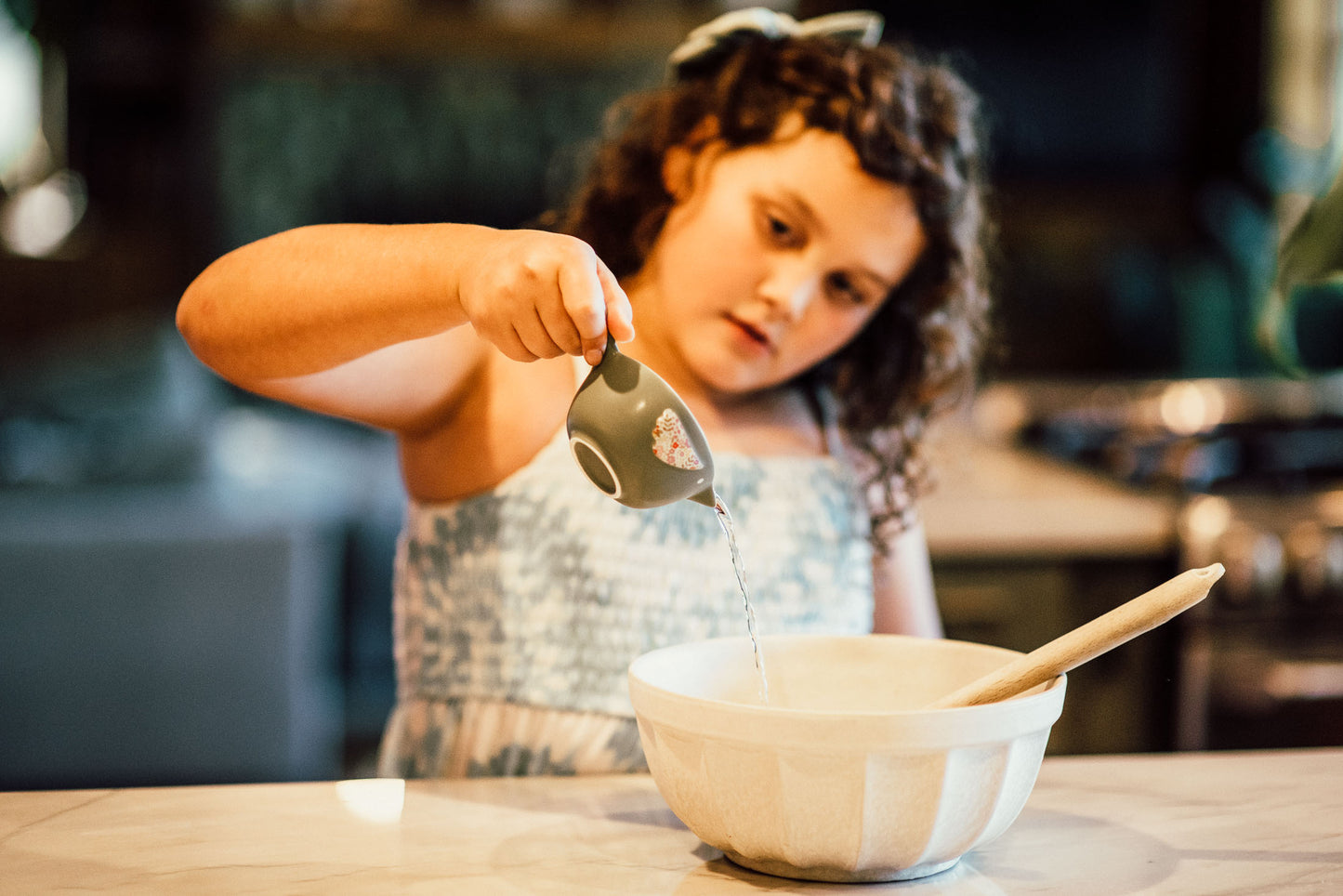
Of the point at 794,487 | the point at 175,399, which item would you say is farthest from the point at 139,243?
the point at 794,487

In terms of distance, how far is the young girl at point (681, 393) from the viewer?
0.98 meters


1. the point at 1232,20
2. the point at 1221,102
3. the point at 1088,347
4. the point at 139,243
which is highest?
the point at 1232,20

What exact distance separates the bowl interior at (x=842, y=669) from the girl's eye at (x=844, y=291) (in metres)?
0.37

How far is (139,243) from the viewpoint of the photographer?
3.19m

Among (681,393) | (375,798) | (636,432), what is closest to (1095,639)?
(636,432)

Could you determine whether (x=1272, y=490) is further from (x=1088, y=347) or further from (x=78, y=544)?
(x=78, y=544)

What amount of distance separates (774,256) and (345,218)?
7.93ft

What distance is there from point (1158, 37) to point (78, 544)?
261cm

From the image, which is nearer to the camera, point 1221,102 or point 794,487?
point 794,487

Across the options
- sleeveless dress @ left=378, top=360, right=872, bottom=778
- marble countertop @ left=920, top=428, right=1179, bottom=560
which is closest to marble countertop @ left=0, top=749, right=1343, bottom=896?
sleeveless dress @ left=378, top=360, right=872, bottom=778

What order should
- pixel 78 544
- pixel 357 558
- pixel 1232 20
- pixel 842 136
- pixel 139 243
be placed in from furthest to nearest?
1. pixel 139 243
2. pixel 1232 20
3. pixel 357 558
4. pixel 78 544
5. pixel 842 136

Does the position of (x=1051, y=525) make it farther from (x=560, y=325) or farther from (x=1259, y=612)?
(x=560, y=325)

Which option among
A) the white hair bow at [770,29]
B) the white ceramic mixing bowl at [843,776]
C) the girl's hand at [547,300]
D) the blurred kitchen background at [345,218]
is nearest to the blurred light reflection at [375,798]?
the white ceramic mixing bowl at [843,776]

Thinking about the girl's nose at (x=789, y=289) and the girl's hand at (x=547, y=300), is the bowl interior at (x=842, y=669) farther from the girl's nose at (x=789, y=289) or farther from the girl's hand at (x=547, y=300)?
the girl's nose at (x=789, y=289)
